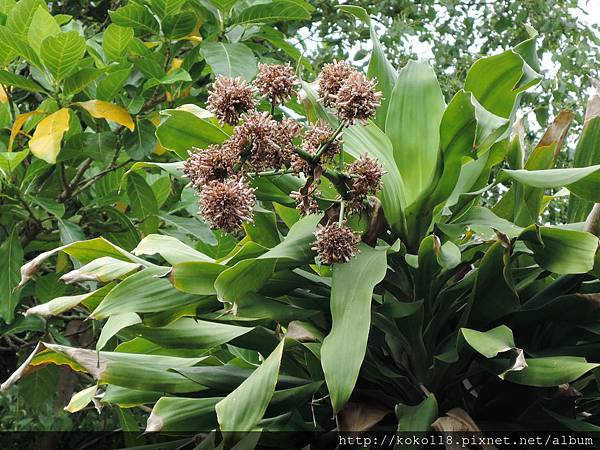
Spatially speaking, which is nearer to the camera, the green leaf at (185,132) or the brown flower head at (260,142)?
the brown flower head at (260,142)

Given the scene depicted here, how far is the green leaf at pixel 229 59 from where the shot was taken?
1614mm

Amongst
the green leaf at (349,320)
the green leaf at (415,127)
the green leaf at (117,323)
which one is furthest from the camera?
the green leaf at (415,127)

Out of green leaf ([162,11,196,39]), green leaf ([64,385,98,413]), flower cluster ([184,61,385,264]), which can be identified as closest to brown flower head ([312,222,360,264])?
flower cluster ([184,61,385,264])

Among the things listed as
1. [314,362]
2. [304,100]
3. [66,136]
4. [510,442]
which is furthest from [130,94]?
[510,442]

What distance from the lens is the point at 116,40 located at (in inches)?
68.2

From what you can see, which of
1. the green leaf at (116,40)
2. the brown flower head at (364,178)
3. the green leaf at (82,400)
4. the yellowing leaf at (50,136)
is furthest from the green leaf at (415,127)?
the green leaf at (116,40)

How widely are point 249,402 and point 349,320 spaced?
119 millimetres

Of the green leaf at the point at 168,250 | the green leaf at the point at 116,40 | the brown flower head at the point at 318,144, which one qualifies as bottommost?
the green leaf at the point at 116,40

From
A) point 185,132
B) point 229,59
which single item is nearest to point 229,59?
point 229,59

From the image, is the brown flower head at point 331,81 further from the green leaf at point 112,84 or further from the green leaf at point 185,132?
the green leaf at point 112,84

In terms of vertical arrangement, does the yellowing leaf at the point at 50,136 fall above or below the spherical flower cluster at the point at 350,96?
below

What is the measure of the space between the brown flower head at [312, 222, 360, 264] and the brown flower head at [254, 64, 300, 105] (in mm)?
155

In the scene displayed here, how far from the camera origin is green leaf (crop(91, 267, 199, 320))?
772 mm

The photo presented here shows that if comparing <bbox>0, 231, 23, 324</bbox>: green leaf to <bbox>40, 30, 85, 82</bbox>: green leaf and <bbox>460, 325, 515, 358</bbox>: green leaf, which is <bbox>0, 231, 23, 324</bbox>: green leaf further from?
<bbox>460, 325, 515, 358</bbox>: green leaf
